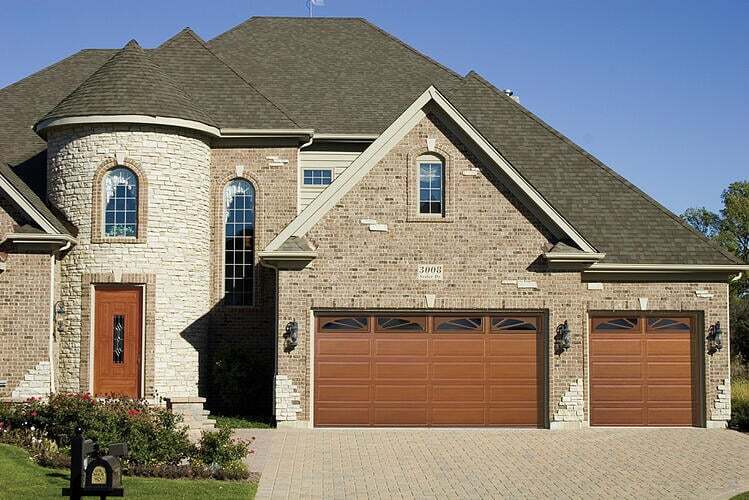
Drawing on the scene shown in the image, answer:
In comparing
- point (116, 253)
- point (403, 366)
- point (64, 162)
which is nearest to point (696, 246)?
point (403, 366)

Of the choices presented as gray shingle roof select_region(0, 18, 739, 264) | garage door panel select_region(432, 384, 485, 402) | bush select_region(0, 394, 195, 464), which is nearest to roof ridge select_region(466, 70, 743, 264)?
gray shingle roof select_region(0, 18, 739, 264)

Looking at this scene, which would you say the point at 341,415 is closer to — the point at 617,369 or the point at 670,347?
the point at 617,369

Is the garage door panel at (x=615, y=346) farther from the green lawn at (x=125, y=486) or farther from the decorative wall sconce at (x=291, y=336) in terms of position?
the green lawn at (x=125, y=486)

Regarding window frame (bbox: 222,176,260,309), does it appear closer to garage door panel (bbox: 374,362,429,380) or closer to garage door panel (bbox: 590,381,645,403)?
garage door panel (bbox: 374,362,429,380)

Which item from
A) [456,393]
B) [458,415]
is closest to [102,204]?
[456,393]

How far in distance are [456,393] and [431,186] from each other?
4502 mm

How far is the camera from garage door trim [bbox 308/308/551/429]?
842 inches

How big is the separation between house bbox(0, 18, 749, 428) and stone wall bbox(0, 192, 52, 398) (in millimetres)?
41

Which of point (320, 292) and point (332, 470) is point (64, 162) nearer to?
point (320, 292)

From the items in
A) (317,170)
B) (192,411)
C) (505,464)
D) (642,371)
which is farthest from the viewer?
(317,170)

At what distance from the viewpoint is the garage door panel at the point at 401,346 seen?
21578 mm

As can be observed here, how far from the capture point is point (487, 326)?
21719 mm

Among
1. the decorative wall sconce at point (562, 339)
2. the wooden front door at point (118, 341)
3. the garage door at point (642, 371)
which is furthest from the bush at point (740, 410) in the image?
the wooden front door at point (118, 341)

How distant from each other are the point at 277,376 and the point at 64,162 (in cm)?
702
